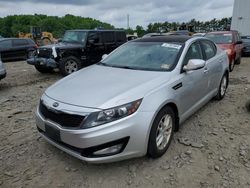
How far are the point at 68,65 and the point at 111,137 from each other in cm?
676

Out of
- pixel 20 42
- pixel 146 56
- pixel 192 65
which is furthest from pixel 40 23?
pixel 192 65

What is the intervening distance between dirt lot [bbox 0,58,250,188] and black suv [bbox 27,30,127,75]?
4295 mm

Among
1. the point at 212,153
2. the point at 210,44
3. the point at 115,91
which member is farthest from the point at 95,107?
the point at 210,44

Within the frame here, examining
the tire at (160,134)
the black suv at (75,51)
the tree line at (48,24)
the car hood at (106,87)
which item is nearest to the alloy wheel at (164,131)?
the tire at (160,134)

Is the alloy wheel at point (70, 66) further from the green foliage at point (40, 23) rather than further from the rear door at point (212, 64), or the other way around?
the green foliage at point (40, 23)

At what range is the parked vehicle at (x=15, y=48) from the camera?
13.2m

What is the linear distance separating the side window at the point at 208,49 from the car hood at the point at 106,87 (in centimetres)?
162

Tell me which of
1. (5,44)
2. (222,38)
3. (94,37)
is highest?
(94,37)

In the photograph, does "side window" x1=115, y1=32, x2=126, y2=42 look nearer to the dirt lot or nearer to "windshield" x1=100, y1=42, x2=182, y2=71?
"windshield" x1=100, y1=42, x2=182, y2=71

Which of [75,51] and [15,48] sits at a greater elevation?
[75,51]

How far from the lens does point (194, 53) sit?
4.17 metres

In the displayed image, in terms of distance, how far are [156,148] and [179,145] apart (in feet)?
2.21

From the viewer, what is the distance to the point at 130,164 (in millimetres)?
3135

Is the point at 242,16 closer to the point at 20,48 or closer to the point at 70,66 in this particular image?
the point at 20,48
